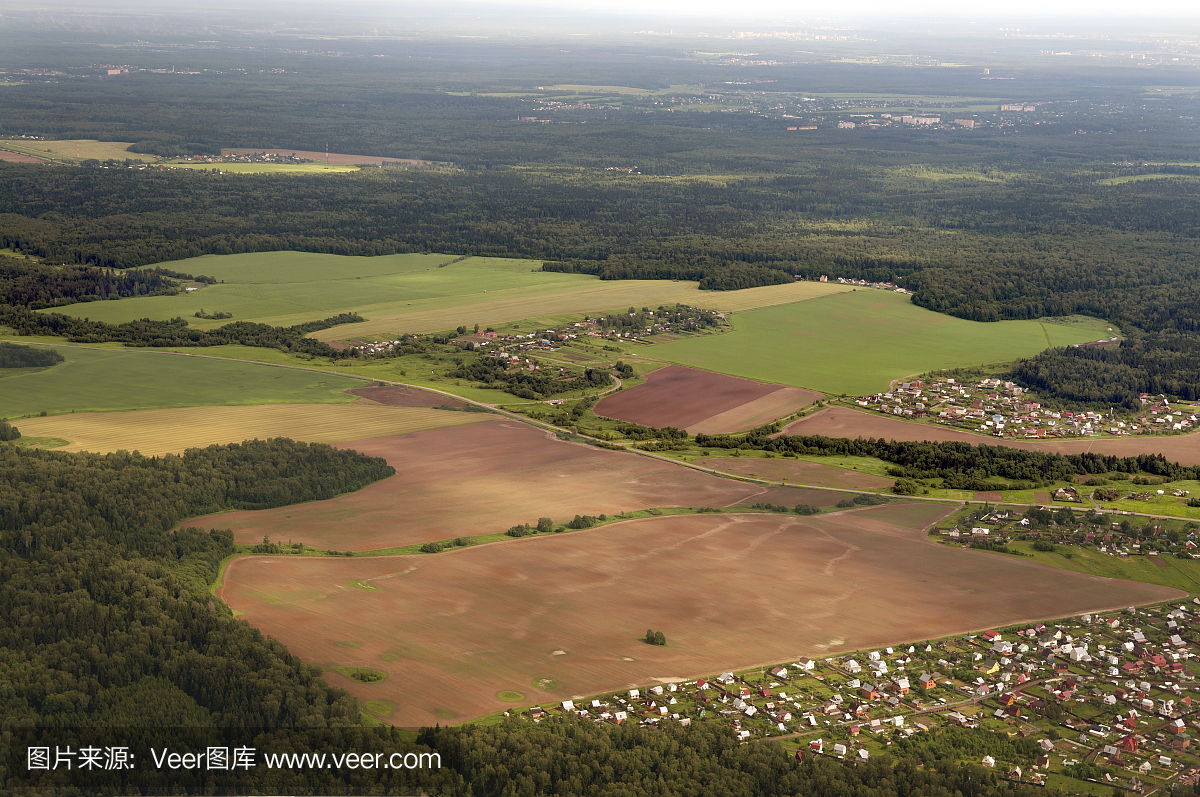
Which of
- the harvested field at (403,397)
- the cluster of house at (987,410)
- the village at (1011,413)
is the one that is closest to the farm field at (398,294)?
the harvested field at (403,397)

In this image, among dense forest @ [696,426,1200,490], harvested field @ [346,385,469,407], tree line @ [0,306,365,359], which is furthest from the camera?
tree line @ [0,306,365,359]

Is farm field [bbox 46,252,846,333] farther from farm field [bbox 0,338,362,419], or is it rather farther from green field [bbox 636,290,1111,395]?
farm field [bbox 0,338,362,419]

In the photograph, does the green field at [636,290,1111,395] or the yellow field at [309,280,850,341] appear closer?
the green field at [636,290,1111,395]

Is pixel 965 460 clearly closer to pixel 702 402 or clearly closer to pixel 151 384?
pixel 702 402

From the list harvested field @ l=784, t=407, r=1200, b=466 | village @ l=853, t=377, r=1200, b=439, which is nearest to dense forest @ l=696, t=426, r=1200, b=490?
harvested field @ l=784, t=407, r=1200, b=466

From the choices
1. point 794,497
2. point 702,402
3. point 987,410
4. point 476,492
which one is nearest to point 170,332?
point 702,402

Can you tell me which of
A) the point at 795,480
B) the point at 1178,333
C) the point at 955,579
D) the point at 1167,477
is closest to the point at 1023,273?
the point at 1178,333
